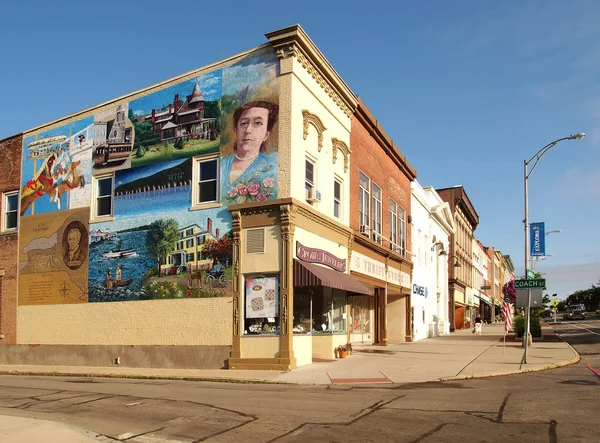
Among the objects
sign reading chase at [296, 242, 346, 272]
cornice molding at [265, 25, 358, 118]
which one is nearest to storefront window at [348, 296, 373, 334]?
sign reading chase at [296, 242, 346, 272]

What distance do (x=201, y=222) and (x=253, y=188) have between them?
2552mm

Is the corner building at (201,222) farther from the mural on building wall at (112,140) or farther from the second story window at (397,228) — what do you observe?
the second story window at (397,228)

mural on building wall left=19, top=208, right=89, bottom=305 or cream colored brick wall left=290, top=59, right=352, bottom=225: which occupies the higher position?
cream colored brick wall left=290, top=59, right=352, bottom=225

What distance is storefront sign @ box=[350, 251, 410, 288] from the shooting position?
2714 cm

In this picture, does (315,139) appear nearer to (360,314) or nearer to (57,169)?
(360,314)

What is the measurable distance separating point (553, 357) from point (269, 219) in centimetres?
1252

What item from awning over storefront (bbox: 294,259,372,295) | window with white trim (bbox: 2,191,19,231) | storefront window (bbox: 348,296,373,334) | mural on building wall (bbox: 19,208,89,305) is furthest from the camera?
storefront window (bbox: 348,296,373,334)

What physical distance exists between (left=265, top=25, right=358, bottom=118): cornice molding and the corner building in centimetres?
8

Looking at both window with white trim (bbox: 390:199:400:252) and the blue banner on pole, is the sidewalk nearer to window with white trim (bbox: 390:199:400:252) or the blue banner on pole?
window with white trim (bbox: 390:199:400:252)

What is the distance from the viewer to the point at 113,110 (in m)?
25.8

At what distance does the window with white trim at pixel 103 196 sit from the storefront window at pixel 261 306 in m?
8.09

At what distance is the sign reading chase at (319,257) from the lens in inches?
827

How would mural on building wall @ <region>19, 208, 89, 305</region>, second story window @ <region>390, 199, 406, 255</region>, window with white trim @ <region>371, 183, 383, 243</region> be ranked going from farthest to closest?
second story window @ <region>390, 199, 406, 255</region> < window with white trim @ <region>371, 183, 383, 243</region> < mural on building wall @ <region>19, 208, 89, 305</region>

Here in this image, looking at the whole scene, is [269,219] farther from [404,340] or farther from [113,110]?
[404,340]
